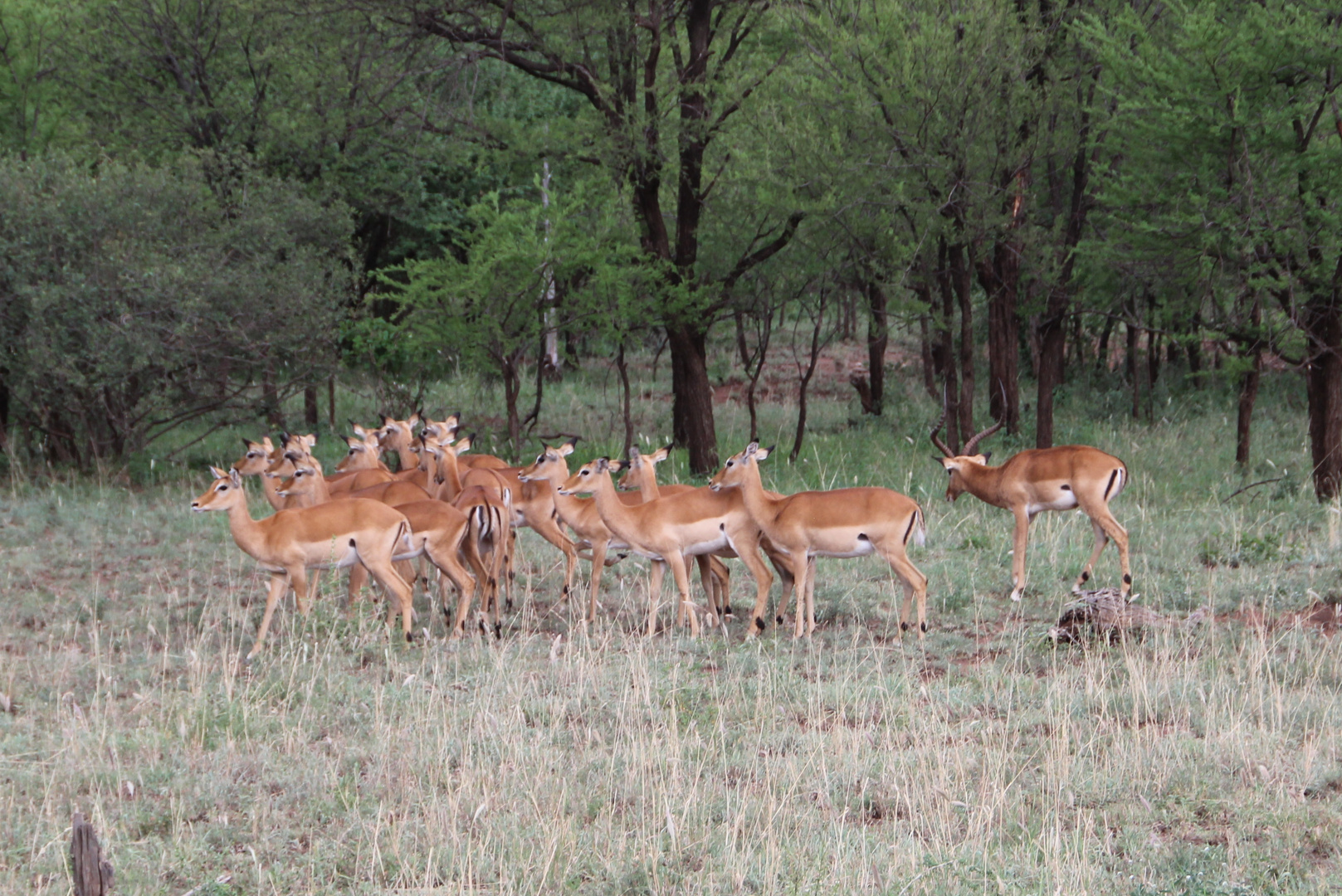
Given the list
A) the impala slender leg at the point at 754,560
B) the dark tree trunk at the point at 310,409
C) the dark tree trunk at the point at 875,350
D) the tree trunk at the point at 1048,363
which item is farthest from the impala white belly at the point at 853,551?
the dark tree trunk at the point at 310,409

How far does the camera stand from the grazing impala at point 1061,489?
31.4ft

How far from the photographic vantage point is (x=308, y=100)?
772 inches

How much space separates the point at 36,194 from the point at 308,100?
18.2 ft

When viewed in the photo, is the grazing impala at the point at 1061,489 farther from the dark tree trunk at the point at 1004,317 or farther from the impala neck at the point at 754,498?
the dark tree trunk at the point at 1004,317

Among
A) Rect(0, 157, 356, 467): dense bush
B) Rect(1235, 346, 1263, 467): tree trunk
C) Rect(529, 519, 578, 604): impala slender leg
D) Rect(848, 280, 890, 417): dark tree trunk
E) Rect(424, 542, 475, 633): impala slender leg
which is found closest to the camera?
Rect(424, 542, 475, 633): impala slender leg

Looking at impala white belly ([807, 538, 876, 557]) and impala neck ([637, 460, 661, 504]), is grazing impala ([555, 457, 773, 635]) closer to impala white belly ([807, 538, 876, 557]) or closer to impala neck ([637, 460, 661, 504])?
impala white belly ([807, 538, 876, 557])

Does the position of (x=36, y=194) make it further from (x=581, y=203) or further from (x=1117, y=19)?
(x=1117, y=19)

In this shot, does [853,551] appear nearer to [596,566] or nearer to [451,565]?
[596,566]

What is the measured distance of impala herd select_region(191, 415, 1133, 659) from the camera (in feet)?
27.8

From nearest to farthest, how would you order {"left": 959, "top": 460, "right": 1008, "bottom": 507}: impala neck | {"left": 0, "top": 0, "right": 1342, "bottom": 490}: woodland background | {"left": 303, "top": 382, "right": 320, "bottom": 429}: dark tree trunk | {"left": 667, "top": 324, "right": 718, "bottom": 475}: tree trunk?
1. {"left": 959, "top": 460, "right": 1008, "bottom": 507}: impala neck
2. {"left": 0, "top": 0, "right": 1342, "bottom": 490}: woodland background
3. {"left": 667, "top": 324, "right": 718, "bottom": 475}: tree trunk
4. {"left": 303, "top": 382, "right": 320, "bottom": 429}: dark tree trunk

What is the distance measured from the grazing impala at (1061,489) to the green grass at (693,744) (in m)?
0.28

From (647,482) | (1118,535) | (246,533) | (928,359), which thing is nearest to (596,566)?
(647,482)

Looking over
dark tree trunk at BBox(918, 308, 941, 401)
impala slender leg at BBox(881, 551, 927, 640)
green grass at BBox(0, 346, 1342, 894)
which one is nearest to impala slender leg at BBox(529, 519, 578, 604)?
green grass at BBox(0, 346, 1342, 894)

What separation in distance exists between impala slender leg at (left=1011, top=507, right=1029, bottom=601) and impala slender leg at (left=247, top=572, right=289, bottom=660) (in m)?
5.03
